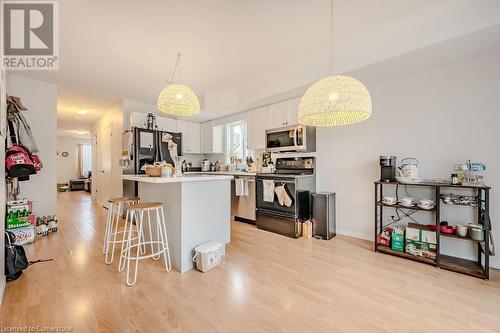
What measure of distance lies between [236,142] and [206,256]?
3342mm

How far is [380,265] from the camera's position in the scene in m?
2.33

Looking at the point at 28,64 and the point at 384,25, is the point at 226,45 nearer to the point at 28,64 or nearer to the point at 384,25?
the point at 384,25

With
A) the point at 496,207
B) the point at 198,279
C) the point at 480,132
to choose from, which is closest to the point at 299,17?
the point at 480,132

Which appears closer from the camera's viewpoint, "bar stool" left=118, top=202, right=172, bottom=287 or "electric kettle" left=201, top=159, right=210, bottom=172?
"bar stool" left=118, top=202, right=172, bottom=287

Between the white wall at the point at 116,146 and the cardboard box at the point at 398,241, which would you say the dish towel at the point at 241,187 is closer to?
the cardboard box at the point at 398,241

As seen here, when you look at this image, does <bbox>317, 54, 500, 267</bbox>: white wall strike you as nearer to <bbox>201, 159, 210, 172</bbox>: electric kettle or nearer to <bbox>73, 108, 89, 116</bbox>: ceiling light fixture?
<bbox>201, 159, 210, 172</bbox>: electric kettle

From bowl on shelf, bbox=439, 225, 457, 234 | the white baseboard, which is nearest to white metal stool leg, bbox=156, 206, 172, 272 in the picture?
the white baseboard

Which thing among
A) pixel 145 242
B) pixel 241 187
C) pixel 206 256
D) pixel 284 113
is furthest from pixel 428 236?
pixel 145 242

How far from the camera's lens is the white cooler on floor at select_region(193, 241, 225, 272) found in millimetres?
2117

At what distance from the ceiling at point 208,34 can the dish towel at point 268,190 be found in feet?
5.73

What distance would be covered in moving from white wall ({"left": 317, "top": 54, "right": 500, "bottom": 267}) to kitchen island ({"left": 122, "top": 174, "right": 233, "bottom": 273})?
1.94m

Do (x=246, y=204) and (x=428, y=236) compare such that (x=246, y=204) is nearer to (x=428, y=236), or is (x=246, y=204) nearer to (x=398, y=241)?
(x=398, y=241)

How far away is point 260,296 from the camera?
69.3 inches

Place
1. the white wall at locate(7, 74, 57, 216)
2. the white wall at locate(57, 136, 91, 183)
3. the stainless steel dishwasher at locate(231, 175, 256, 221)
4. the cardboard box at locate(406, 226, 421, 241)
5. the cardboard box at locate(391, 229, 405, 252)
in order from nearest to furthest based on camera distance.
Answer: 1. the cardboard box at locate(406, 226, 421, 241)
2. the cardboard box at locate(391, 229, 405, 252)
3. the white wall at locate(7, 74, 57, 216)
4. the stainless steel dishwasher at locate(231, 175, 256, 221)
5. the white wall at locate(57, 136, 91, 183)
